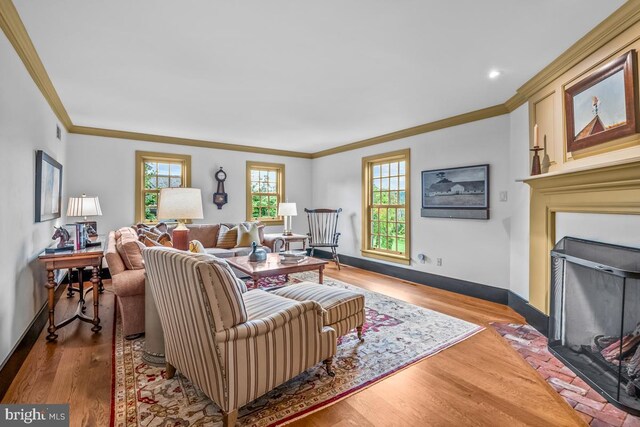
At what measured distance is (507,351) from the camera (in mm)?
2592

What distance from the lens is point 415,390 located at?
2.06 meters

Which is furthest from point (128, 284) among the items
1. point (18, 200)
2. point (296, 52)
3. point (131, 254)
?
point (296, 52)

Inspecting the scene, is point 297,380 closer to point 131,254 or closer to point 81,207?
point 131,254

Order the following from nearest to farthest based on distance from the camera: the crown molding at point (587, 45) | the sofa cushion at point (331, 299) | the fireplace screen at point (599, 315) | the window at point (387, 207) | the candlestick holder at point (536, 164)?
the fireplace screen at point (599, 315), the crown molding at point (587, 45), the sofa cushion at point (331, 299), the candlestick holder at point (536, 164), the window at point (387, 207)

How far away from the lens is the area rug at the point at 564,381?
180cm

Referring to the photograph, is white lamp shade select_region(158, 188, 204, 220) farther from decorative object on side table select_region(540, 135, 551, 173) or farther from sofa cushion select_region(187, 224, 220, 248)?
decorative object on side table select_region(540, 135, 551, 173)

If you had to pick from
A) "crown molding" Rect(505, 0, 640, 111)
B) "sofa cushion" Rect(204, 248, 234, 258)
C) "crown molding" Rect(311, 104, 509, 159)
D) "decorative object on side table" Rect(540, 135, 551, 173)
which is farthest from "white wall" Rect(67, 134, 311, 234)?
"decorative object on side table" Rect(540, 135, 551, 173)

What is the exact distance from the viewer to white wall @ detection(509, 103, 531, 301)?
11.0ft

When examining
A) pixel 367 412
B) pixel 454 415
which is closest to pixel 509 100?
pixel 454 415

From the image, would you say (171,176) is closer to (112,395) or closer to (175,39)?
(175,39)

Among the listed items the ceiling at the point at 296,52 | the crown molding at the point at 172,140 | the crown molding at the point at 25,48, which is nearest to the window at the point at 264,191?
the crown molding at the point at 172,140

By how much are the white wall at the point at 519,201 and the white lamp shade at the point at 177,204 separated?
3.36m

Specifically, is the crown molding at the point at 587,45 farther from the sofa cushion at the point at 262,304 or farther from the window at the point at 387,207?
the sofa cushion at the point at 262,304

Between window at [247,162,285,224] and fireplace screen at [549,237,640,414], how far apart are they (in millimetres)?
5129
